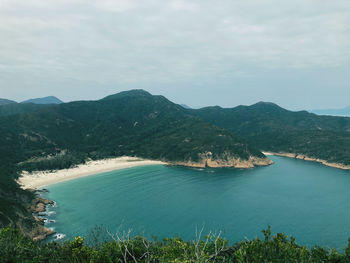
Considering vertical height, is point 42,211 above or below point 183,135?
below

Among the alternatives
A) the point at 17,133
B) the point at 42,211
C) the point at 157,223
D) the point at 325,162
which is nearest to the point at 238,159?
the point at 325,162

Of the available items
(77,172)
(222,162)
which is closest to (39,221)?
(77,172)

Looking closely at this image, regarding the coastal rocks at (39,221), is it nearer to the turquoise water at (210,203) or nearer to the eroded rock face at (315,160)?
the turquoise water at (210,203)

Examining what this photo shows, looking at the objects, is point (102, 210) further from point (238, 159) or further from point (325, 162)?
point (325, 162)

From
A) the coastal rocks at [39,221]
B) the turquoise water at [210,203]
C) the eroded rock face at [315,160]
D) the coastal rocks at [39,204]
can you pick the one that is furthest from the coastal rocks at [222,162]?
the coastal rocks at [39,221]

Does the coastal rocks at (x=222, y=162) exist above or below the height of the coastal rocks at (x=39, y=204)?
above

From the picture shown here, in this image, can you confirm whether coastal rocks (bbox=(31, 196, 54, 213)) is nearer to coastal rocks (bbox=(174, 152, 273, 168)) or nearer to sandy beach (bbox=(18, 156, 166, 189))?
sandy beach (bbox=(18, 156, 166, 189))
